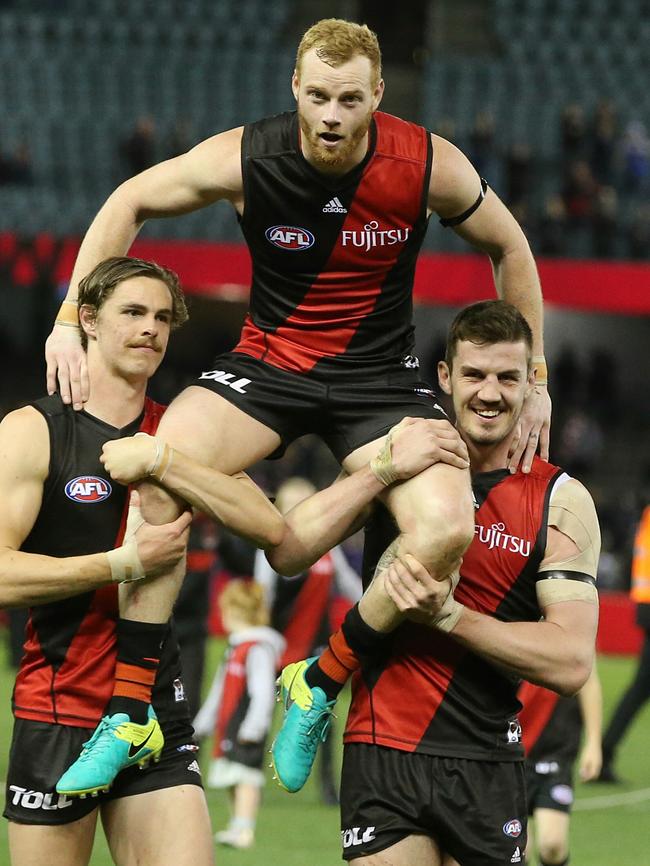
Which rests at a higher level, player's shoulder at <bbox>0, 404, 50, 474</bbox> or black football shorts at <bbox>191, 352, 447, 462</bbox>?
black football shorts at <bbox>191, 352, 447, 462</bbox>

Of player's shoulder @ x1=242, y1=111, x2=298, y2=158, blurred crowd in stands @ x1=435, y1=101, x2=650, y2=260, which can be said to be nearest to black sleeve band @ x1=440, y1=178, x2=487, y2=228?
player's shoulder @ x1=242, y1=111, x2=298, y2=158

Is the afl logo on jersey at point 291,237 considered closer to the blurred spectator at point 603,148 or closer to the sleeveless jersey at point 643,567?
the sleeveless jersey at point 643,567

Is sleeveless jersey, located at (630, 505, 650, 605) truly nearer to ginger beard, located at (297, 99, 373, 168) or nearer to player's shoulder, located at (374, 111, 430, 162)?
player's shoulder, located at (374, 111, 430, 162)

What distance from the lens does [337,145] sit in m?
4.58

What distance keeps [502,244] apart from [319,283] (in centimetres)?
66

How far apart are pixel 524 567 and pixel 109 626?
1319mm

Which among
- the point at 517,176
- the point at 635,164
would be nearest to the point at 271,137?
the point at 517,176

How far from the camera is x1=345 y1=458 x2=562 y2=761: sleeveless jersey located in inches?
180

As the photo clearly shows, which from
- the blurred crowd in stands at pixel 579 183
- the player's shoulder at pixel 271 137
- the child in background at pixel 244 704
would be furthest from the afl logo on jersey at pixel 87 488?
the blurred crowd in stands at pixel 579 183

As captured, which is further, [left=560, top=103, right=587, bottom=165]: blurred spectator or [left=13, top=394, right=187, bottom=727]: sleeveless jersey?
[left=560, top=103, right=587, bottom=165]: blurred spectator

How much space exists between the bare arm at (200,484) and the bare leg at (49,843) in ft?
3.46

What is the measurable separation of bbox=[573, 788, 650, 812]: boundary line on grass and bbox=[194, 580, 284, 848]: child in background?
2.38 meters

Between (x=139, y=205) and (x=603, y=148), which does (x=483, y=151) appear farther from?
(x=139, y=205)

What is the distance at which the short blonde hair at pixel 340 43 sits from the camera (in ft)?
14.8
